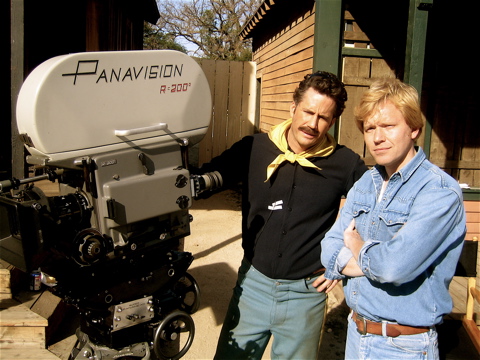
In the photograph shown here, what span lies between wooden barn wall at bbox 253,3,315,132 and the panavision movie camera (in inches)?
138

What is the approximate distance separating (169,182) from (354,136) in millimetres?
3417

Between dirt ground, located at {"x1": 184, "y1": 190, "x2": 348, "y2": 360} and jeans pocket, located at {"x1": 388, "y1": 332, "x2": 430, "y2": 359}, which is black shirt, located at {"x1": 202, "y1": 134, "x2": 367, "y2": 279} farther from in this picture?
dirt ground, located at {"x1": 184, "y1": 190, "x2": 348, "y2": 360}

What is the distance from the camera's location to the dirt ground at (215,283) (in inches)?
119

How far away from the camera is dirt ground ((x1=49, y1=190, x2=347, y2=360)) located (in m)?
3.02

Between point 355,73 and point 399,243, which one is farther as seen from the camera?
point 355,73

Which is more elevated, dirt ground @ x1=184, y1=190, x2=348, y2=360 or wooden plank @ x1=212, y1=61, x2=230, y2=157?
wooden plank @ x1=212, y1=61, x2=230, y2=157

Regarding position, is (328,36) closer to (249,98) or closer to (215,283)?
(215,283)

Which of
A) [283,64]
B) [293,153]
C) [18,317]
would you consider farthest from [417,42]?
[18,317]

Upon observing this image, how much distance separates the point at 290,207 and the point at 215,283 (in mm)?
2261

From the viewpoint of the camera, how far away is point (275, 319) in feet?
6.38

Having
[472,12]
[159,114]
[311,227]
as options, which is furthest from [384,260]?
[472,12]

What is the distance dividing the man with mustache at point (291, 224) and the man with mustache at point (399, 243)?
34 centimetres

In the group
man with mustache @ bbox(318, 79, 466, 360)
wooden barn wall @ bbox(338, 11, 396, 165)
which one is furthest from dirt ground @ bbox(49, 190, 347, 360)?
man with mustache @ bbox(318, 79, 466, 360)

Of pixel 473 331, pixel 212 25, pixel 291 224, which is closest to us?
pixel 291 224
